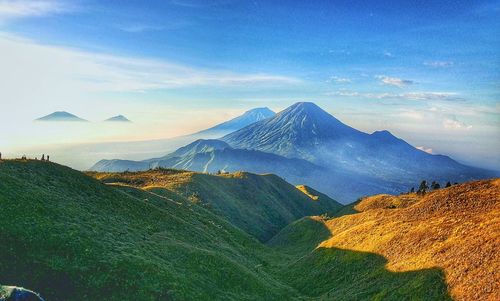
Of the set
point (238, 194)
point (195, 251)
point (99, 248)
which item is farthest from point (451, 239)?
point (238, 194)

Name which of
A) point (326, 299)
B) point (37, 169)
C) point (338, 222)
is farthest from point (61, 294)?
point (338, 222)

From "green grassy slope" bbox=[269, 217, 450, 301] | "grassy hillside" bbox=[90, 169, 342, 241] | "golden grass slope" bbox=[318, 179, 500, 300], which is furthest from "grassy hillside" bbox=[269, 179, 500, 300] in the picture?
"grassy hillside" bbox=[90, 169, 342, 241]

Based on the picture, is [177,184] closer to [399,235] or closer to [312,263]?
[312,263]

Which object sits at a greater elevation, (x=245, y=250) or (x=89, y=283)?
(x=89, y=283)

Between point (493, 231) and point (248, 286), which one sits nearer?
point (493, 231)

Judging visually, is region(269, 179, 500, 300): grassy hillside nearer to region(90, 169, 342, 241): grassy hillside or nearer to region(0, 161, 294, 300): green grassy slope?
region(0, 161, 294, 300): green grassy slope

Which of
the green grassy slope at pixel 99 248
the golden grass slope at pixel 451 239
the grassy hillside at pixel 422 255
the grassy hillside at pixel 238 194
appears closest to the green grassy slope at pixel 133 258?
the green grassy slope at pixel 99 248
